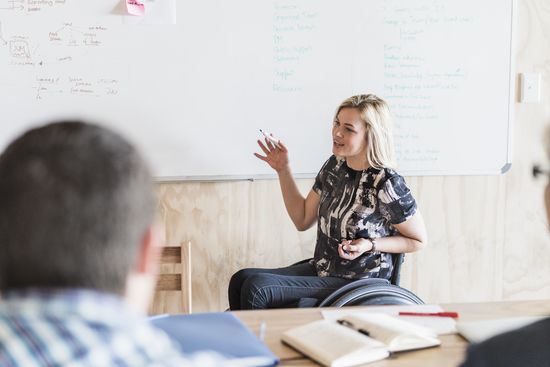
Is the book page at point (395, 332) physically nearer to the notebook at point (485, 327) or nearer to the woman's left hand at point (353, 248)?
the notebook at point (485, 327)

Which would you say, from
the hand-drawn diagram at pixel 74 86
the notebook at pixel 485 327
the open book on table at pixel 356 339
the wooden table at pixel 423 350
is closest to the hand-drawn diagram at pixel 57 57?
the hand-drawn diagram at pixel 74 86

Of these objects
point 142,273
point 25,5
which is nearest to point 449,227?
point 25,5

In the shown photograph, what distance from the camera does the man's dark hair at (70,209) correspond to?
0.69 metres

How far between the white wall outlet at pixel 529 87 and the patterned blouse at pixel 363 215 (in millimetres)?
894

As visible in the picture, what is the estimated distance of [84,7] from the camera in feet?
8.83

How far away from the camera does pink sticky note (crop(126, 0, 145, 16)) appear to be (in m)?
2.70

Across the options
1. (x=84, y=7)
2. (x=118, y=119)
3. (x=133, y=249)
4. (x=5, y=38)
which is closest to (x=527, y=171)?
(x=118, y=119)

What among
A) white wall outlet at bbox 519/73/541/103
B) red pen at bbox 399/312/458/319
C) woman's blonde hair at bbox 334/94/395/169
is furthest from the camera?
white wall outlet at bbox 519/73/541/103

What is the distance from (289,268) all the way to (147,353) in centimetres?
202

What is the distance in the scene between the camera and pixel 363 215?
8.20 feet

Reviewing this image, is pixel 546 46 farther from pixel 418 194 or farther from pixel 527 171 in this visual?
pixel 418 194

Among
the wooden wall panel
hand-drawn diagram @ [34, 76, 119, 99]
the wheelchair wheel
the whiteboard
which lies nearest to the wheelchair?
the wheelchair wheel

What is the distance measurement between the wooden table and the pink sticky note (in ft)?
4.82

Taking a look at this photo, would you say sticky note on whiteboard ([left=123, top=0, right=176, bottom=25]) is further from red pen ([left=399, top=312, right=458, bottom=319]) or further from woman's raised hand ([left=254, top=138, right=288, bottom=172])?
red pen ([left=399, top=312, right=458, bottom=319])
